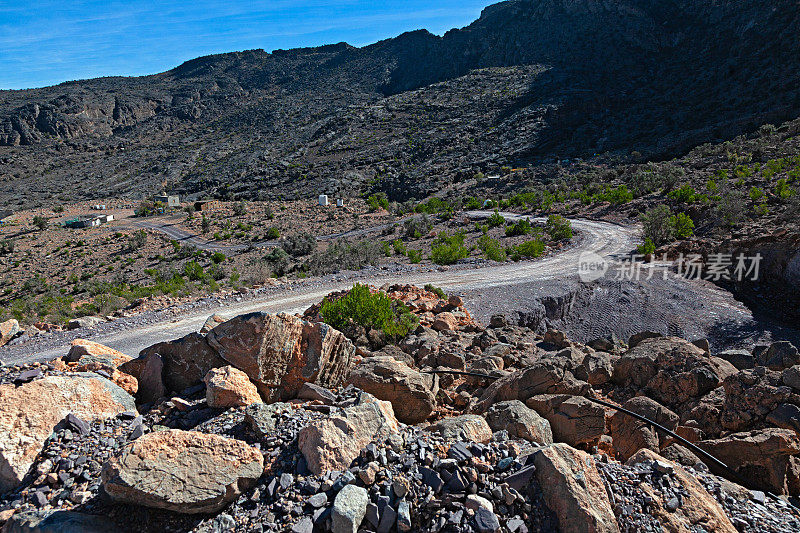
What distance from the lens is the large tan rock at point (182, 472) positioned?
3412 mm

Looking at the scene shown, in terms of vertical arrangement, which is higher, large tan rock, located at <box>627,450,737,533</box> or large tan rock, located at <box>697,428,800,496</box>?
large tan rock, located at <box>627,450,737,533</box>

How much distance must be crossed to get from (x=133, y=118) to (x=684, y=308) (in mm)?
127731

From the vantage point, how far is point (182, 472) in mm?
3578

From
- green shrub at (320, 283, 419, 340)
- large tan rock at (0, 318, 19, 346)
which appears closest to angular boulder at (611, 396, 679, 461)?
green shrub at (320, 283, 419, 340)

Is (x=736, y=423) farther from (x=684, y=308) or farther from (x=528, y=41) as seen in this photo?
(x=528, y=41)

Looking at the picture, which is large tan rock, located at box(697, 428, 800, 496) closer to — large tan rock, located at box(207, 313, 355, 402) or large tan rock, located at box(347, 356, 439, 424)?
large tan rock, located at box(347, 356, 439, 424)

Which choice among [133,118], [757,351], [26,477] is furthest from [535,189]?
[133,118]

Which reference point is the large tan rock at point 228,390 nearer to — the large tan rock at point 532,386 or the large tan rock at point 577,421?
the large tan rock at point 532,386

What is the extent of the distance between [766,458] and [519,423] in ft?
9.41

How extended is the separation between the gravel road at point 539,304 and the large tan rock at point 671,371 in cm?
585

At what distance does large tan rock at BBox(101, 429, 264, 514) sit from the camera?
11.2ft

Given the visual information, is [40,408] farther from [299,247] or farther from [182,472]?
[299,247]

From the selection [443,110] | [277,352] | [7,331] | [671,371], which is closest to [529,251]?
[671,371]

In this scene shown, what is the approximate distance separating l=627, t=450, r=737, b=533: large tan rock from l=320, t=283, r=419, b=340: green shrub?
7.15m
